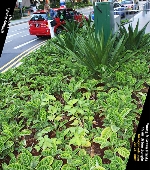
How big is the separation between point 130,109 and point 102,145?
0.42 m

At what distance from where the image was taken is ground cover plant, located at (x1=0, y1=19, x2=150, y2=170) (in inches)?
64.9

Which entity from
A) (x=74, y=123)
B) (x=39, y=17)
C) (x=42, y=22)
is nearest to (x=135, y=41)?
(x=74, y=123)

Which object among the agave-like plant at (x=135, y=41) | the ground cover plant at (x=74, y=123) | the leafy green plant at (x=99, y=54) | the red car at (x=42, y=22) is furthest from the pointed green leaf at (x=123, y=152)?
the red car at (x=42, y=22)

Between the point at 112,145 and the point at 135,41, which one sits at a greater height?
the point at 135,41

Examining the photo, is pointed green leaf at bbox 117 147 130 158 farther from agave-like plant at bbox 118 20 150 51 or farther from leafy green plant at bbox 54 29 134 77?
agave-like plant at bbox 118 20 150 51

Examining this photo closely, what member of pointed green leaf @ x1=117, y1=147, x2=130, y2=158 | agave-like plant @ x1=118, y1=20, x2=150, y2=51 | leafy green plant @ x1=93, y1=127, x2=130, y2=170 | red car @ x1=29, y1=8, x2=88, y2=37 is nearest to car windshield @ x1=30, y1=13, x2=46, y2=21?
red car @ x1=29, y1=8, x2=88, y2=37

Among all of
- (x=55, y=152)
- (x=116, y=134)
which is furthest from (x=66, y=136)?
(x=116, y=134)

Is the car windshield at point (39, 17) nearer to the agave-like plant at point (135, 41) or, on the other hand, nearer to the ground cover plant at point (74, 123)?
the agave-like plant at point (135, 41)

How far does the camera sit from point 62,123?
6.75ft

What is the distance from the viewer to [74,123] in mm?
2082

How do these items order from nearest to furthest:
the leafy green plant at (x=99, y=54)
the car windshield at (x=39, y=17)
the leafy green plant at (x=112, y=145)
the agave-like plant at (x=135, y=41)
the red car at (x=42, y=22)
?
the leafy green plant at (x=112, y=145)
the leafy green plant at (x=99, y=54)
the agave-like plant at (x=135, y=41)
the red car at (x=42, y=22)
the car windshield at (x=39, y=17)

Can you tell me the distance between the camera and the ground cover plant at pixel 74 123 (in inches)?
64.9

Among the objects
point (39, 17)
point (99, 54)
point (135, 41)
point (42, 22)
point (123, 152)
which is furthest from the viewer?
point (39, 17)

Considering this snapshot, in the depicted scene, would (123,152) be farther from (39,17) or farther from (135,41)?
(39,17)
